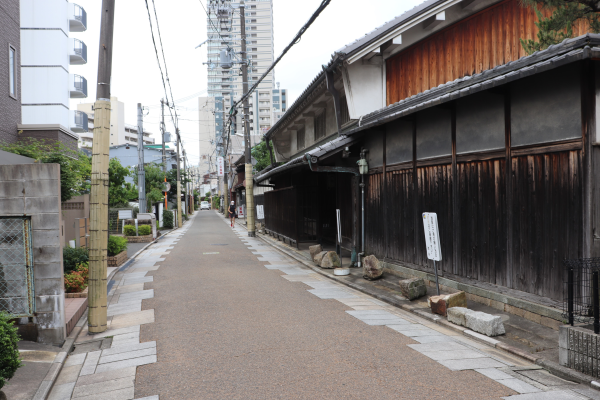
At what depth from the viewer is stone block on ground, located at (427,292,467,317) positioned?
780 cm

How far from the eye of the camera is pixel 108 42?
26.7 ft

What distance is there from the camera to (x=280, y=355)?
5953 mm

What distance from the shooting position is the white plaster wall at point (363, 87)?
12.9 metres

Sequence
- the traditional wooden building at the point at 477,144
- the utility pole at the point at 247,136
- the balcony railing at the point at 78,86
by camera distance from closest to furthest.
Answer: the traditional wooden building at the point at 477,144 → the utility pole at the point at 247,136 → the balcony railing at the point at 78,86

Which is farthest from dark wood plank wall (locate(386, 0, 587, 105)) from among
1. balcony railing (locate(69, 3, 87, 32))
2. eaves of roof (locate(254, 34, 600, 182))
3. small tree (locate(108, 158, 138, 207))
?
balcony railing (locate(69, 3, 87, 32))

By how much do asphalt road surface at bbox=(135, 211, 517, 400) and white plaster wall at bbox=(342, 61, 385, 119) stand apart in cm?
605

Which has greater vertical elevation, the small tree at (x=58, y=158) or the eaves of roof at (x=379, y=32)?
the eaves of roof at (x=379, y=32)

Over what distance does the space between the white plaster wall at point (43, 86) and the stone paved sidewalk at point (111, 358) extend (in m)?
25.2

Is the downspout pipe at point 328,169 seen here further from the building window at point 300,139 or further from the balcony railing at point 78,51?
the balcony railing at point 78,51

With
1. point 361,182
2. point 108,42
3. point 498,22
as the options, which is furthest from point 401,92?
point 108,42

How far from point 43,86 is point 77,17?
8.85 meters

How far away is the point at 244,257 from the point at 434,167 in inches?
389

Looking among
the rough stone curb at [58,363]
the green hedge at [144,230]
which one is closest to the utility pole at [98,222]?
the rough stone curb at [58,363]

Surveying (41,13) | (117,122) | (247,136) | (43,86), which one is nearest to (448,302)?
(247,136)
